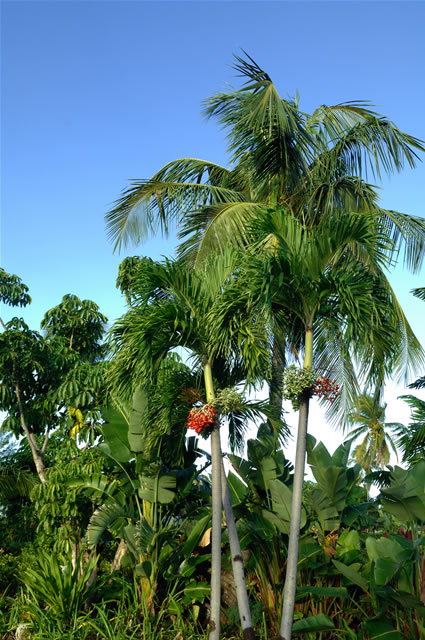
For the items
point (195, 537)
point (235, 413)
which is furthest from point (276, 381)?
point (195, 537)

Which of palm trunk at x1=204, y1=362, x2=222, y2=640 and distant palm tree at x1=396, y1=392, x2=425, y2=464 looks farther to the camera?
distant palm tree at x1=396, y1=392, x2=425, y2=464

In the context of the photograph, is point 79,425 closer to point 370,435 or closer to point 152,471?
point 152,471

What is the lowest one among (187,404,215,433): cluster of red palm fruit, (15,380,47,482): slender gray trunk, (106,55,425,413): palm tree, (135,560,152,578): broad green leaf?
(135,560,152,578): broad green leaf

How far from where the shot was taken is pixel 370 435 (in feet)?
119

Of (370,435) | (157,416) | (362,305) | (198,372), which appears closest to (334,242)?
(362,305)

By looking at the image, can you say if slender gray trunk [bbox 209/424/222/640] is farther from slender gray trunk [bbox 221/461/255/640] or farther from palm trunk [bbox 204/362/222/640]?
slender gray trunk [bbox 221/461/255/640]

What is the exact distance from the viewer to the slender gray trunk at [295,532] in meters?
6.55

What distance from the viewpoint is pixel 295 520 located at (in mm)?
6758

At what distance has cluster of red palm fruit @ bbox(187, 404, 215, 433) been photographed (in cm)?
752

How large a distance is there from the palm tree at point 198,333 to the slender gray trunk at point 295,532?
91cm

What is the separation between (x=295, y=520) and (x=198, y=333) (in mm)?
2657

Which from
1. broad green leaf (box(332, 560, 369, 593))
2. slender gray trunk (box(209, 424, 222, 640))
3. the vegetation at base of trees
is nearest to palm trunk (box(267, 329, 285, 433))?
the vegetation at base of trees

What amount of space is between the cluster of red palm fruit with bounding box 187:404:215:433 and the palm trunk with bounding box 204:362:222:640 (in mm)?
140

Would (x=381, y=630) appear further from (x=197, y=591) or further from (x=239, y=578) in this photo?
(x=197, y=591)
